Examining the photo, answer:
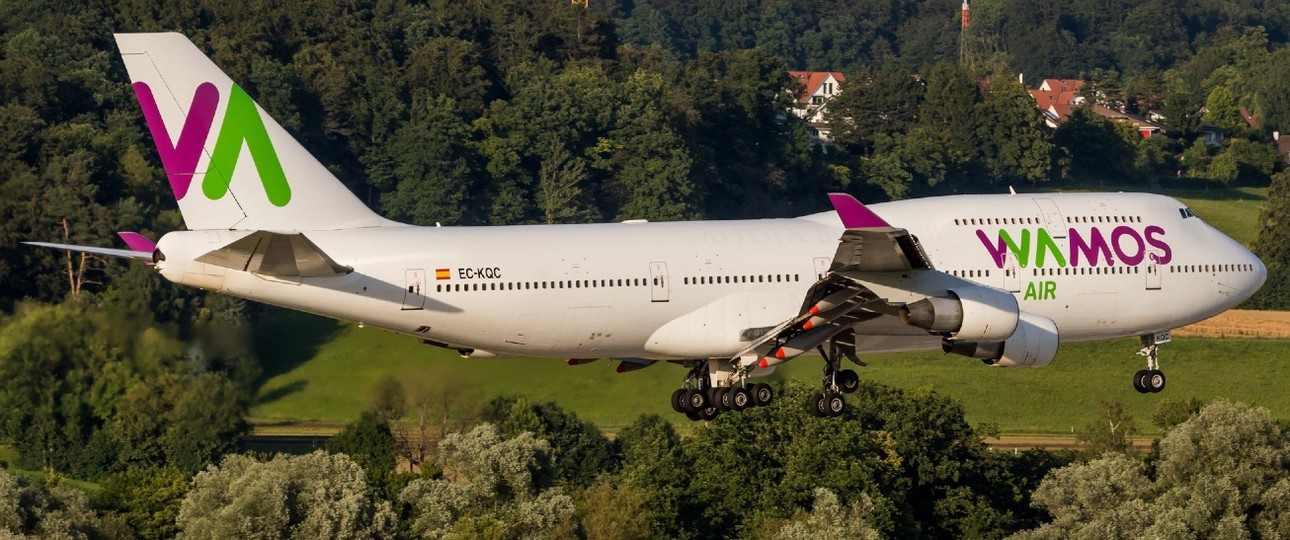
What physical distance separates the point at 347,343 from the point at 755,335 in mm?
35773

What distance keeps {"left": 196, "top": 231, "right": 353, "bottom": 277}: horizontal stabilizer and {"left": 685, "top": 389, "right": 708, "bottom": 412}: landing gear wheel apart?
9.39 meters

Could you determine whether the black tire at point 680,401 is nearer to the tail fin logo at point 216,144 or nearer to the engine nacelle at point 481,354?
the engine nacelle at point 481,354

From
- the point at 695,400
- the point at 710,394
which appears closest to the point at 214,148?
the point at 695,400

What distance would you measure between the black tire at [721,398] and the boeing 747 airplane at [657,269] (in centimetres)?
5

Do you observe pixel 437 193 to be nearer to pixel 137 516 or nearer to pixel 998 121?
pixel 998 121

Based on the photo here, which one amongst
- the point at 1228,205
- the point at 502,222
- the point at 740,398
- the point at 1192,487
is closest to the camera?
the point at 740,398

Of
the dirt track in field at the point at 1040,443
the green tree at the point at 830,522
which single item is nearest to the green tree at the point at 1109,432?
the dirt track in field at the point at 1040,443

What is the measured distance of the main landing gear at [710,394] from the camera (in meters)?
47.7

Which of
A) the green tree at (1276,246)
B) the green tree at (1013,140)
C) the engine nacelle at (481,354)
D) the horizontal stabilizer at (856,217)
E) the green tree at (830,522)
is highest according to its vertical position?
the green tree at (1013,140)

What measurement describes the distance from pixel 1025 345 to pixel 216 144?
60.5ft

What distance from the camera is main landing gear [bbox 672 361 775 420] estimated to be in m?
47.7

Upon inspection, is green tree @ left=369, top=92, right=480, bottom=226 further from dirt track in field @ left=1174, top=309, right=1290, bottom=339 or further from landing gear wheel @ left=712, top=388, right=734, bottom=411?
landing gear wheel @ left=712, top=388, right=734, bottom=411

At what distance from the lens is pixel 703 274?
151ft

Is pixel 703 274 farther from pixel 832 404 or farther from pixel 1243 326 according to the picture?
pixel 1243 326
